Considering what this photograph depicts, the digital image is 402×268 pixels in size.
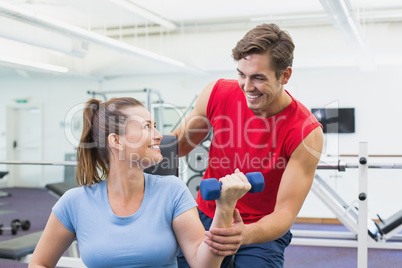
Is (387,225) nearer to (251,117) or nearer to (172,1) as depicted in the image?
(251,117)

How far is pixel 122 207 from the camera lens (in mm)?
1334

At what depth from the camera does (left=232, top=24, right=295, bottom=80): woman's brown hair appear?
1.30 m

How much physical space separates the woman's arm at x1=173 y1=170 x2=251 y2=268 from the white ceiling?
3.56 m

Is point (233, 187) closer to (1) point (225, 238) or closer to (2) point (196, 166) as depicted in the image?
(1) point (225, 238)

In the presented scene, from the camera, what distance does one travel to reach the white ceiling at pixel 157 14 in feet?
17.7

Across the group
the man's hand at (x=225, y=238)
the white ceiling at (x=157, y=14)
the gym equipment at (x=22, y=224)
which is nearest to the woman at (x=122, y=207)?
the man's hand at (x=225, y=238)

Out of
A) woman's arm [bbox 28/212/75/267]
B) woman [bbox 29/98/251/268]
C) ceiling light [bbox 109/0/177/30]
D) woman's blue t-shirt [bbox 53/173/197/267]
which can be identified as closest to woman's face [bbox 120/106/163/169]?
woman [bbox 29/98/251/268]

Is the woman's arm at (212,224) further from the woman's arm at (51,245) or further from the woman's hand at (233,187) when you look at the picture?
the woman's arm at (51,245)

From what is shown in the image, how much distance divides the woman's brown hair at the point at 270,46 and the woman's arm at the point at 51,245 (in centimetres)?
75

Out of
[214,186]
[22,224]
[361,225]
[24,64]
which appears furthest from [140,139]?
[24,64]

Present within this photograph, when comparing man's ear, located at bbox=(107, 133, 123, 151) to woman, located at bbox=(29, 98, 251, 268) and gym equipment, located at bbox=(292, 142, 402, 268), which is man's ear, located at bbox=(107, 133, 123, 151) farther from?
gym equipment, located at bbox=(292, 142, 402, 268)

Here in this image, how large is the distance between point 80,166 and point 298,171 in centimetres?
70

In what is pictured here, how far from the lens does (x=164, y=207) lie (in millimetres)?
1315

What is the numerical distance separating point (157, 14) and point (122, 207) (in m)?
5.33
